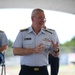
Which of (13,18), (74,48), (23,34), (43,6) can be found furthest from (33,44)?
(74,48)

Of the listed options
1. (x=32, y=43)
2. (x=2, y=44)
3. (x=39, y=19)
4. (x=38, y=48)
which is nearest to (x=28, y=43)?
(x=32, y=43)

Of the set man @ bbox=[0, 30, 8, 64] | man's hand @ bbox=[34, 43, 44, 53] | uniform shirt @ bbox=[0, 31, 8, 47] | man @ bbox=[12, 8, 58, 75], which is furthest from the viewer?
uniform shirt @ bbox=[0, 31, 8, 47]

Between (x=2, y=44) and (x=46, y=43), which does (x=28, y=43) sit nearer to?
(x=46, y=43)

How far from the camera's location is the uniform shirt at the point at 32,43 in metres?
2.29

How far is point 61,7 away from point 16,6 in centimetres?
84

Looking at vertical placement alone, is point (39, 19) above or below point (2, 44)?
above

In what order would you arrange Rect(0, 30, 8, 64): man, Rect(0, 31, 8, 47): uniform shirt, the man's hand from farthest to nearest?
Rect(0, 31, 8, 47): uniform shirt < Rect(0, 30, 8, 64): man < the man's hand

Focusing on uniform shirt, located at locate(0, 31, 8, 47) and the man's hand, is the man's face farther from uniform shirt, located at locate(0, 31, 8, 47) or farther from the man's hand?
uniform shirt, located at locate(0, 31, 8, 47)

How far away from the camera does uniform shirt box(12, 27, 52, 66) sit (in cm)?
229

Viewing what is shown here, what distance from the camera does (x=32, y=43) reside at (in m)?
2.33

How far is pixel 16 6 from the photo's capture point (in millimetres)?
3752

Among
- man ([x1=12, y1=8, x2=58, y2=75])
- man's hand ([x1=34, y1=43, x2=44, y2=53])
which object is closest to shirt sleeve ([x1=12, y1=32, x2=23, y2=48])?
man ([x1=12, y1=8, x2=58, y2=75])

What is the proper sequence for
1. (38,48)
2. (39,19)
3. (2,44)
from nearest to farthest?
(38,48) → (39,19) → (2,44)

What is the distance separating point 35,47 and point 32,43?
10cm
